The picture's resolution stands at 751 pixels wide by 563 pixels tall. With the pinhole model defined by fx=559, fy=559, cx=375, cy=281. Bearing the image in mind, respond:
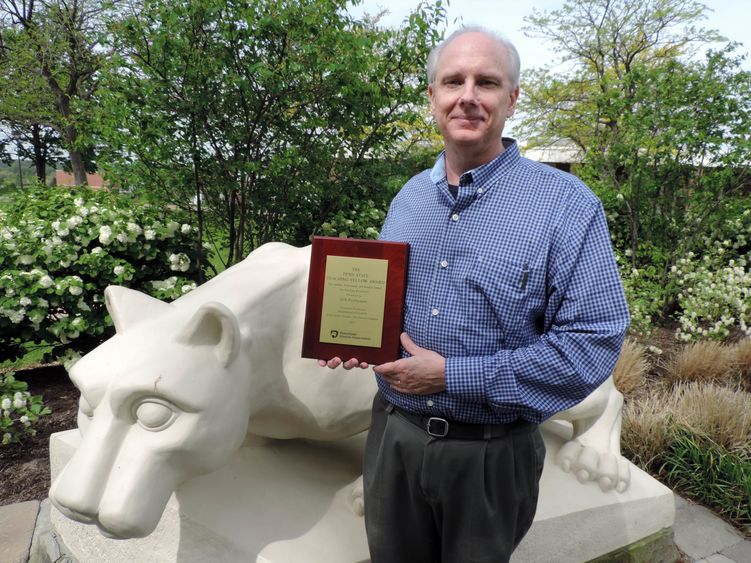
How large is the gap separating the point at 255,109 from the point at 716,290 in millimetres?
5731

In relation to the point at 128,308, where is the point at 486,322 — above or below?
above

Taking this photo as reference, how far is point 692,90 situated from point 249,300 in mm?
7591

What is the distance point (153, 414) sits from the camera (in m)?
1.62

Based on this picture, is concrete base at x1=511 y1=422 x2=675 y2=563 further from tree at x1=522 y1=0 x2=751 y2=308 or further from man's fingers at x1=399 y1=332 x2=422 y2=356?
tree at x1=522 y1=0 x2=751 y2=308

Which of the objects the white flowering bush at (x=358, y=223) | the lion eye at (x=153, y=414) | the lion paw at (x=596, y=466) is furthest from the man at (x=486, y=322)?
the white flowering bush at (x=358, y=223)

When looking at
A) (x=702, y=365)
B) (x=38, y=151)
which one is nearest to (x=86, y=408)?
(x=702, y=365)

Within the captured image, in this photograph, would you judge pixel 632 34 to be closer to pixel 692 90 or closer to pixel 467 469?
pixel 692 90

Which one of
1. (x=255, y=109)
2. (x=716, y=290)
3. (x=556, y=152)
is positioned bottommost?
(x=716, y=290)

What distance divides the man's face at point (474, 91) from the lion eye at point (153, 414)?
1141mm

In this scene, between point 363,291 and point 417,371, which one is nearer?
point 417,371

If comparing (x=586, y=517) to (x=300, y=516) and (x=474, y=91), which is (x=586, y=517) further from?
(x=474, y=91)

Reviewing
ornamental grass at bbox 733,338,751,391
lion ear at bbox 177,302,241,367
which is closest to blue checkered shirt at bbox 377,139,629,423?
lion ear at bbox 177,302,241,367

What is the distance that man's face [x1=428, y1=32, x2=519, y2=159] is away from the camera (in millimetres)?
1544

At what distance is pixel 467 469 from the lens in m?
1.57
